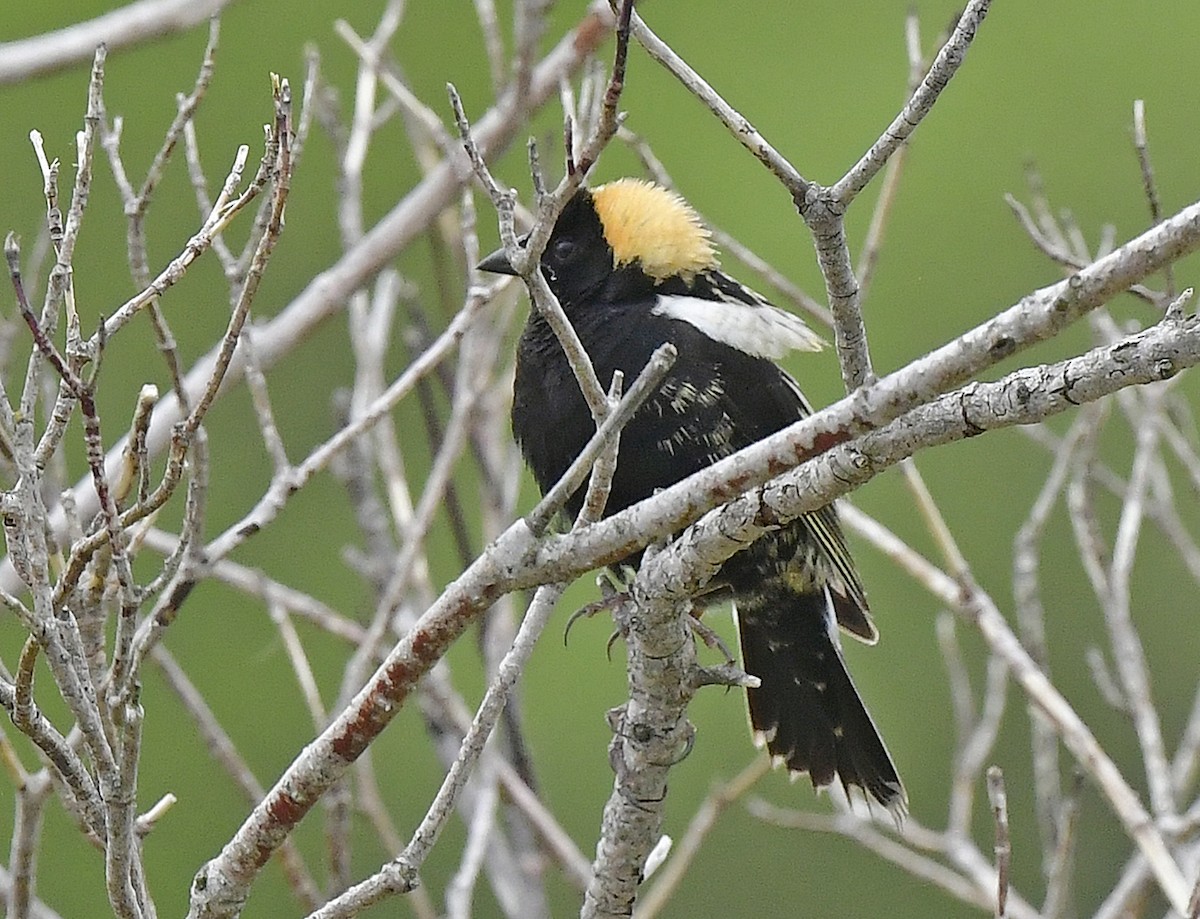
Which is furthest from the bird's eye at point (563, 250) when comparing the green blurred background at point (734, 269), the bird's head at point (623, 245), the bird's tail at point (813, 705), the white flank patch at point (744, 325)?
the green blurred background at point (734, 269)

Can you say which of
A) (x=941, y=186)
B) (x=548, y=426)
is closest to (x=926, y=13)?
(x=941, y=186)

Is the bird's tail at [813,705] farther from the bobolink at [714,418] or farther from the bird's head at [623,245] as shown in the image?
the bird's head at [623,245]

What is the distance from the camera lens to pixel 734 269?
5926mm

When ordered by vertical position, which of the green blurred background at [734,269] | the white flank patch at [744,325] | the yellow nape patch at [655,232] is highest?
the green blurred background at [734,269]

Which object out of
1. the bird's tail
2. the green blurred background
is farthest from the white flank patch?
the green blurred background

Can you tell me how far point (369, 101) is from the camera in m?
3.20

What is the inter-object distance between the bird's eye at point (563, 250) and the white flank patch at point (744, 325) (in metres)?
0.23

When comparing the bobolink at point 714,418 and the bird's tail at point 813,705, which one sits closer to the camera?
the bobolink at point 714,418

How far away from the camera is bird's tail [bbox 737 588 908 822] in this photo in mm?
2775

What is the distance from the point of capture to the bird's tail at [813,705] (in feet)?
9.11

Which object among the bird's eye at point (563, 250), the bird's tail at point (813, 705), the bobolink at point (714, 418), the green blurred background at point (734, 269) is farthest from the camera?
the green blurred background at point (734, 269)

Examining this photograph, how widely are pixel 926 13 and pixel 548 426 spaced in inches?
208

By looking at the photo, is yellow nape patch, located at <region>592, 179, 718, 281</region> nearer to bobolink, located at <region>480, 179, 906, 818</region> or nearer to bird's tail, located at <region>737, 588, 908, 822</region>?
bobolink, located at <region>480, 179, 906, 818</region>

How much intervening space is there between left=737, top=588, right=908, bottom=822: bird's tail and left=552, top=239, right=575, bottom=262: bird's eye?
2.18 feet
